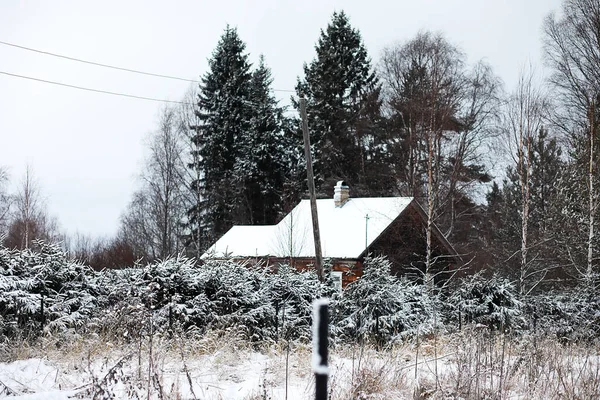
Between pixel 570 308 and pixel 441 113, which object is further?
pixel 441 113

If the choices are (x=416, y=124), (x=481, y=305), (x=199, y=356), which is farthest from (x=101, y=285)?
(x=416, y=124)

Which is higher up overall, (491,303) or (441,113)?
(441,113)

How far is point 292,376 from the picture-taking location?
6.38m

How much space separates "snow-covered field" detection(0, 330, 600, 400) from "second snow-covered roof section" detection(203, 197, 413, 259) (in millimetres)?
12289

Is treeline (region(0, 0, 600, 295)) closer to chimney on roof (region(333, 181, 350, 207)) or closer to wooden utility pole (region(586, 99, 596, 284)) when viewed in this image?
wooden utility pole (region(586, 99, 596, 284))

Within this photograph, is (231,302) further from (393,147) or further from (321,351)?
(393,147)

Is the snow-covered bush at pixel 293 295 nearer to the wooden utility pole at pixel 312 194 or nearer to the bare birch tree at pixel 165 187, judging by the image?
the wooden utility pole at pixel 312 194

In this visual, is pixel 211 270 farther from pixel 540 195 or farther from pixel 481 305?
pixel 540 195

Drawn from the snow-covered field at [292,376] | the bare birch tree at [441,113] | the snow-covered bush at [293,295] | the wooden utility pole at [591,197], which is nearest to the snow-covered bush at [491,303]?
the snow-covered bush at [293,295]

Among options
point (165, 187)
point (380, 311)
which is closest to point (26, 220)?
point (165, 187)

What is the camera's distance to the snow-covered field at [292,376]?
16.1ft

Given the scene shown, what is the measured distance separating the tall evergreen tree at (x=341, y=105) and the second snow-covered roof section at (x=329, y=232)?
576cm

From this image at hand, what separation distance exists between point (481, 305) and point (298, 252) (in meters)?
9.15

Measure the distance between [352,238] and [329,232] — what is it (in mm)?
1114
